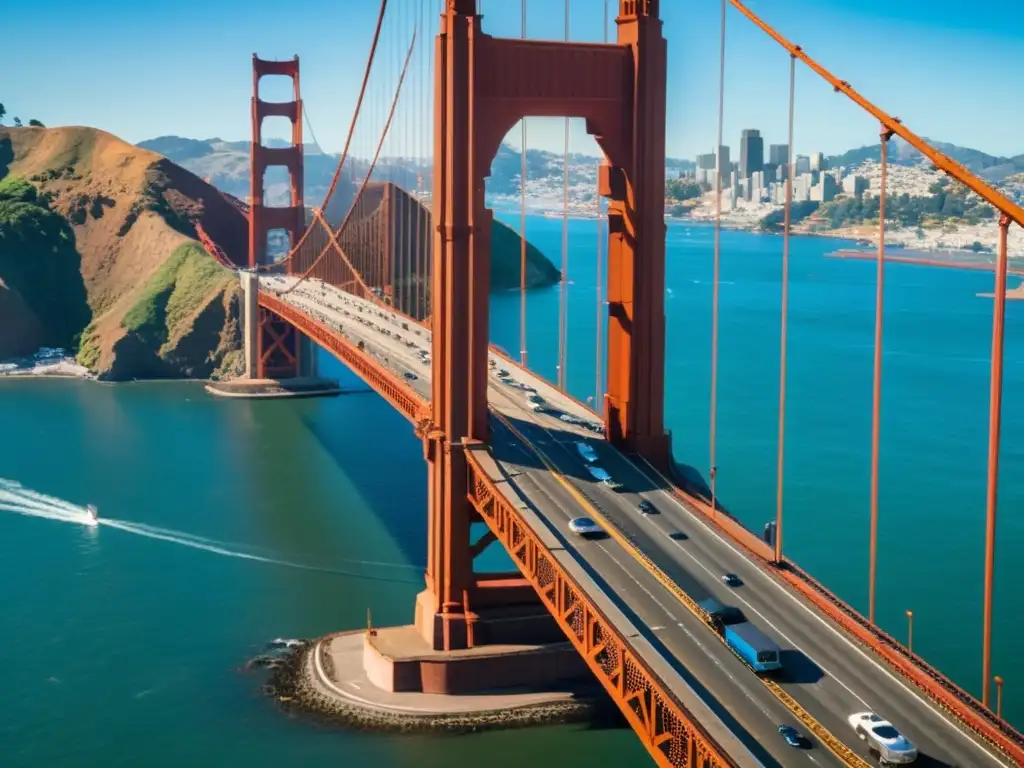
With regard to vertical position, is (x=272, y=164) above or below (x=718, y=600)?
above

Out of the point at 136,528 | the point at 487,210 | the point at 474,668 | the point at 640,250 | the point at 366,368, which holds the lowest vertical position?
the point at 474,668

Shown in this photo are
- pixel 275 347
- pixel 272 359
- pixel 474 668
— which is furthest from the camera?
pixel 272 359

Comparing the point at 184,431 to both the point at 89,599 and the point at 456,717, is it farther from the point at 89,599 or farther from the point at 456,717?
the point at 456,717

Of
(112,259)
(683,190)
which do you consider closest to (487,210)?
(112,259)

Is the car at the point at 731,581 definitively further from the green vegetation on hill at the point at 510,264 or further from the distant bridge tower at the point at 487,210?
the green vegetation on hill at the point at 510,264

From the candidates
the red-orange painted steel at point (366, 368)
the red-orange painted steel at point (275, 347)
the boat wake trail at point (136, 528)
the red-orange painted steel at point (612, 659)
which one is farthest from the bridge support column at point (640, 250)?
the red-orange painted steel at point (275, 347)

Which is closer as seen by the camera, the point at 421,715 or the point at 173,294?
the point at 421,715

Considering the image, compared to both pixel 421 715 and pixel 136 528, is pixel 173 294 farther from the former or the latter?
pixel 421 715

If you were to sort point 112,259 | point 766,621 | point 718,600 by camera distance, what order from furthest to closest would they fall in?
1. point 112,259
2. point 718,600
3. point 766,621
